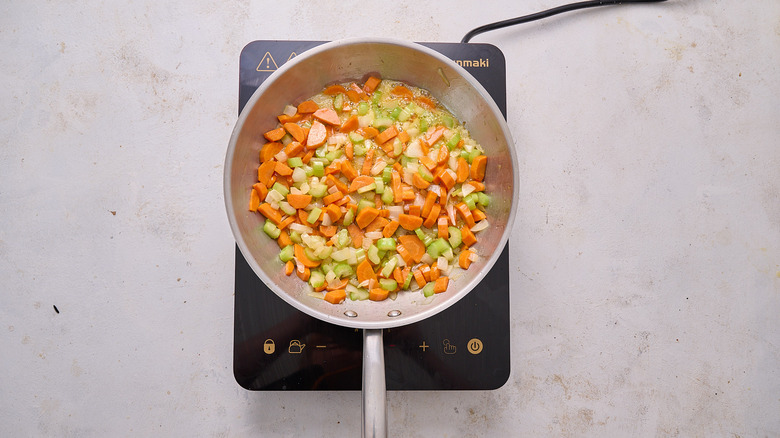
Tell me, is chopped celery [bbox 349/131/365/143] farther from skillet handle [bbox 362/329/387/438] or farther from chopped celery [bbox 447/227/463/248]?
skillet handle [bbox 362/329/387/438]

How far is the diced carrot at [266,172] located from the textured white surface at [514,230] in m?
0.27

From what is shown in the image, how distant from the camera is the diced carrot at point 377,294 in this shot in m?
1.17

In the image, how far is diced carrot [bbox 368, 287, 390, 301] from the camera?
3.82ft

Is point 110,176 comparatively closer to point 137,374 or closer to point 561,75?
point 137,374

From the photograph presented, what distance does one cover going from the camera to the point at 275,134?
3.95 ft

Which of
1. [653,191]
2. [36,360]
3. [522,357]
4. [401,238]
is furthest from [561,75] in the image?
[36,360]

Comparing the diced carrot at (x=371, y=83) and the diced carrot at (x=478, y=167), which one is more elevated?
the diced carrot at (x=371, y=83)

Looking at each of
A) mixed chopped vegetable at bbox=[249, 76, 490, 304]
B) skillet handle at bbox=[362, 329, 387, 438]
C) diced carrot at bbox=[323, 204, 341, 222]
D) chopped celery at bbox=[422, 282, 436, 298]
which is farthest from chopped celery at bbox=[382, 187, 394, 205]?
skillet handle at bbox=[362, 329, 387, 438]

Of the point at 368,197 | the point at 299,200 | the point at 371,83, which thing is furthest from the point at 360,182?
the point at 371,83

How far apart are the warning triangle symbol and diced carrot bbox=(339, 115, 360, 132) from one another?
24 cm

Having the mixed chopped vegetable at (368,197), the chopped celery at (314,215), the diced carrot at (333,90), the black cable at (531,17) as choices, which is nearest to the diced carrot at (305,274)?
the mixed chopped vegetable at (368,197)

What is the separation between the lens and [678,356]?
4.64 feet

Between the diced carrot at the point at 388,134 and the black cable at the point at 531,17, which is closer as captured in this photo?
the diced carrot at the point at 388,134

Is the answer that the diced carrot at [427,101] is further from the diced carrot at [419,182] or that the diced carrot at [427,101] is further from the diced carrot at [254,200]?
the diced carrot at [254,200]
